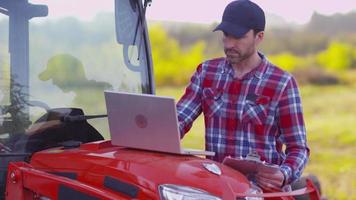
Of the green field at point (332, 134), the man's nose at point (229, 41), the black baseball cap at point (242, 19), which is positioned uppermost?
the black baseball cap at point (242, 19)

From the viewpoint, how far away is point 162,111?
3.38 m

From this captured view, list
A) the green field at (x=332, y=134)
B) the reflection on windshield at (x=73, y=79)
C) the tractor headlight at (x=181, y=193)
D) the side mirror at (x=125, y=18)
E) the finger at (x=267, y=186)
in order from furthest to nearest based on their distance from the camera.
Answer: the green field at (x=332, y=134), the side mirror at (x=125, y=18), the reflection on windshield at (x=73, y=79), the finger at (x=267, y=186), the tractor headlight at (x=181, y=193)

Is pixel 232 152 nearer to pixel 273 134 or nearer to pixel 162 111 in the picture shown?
pixel 273 134

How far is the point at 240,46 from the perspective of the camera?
3.84 metres

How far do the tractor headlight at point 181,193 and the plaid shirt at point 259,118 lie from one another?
2.21 feet

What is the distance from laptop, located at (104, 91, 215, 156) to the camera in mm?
3377

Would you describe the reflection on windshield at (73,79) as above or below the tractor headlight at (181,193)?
above

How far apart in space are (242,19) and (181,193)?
108 cm

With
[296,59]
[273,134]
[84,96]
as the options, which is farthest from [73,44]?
[296,59]

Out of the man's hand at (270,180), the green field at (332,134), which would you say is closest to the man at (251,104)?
the man's hand at (270,180)

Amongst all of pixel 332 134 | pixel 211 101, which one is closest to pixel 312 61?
pixel 332 134

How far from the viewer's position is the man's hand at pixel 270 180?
3531 millimetres

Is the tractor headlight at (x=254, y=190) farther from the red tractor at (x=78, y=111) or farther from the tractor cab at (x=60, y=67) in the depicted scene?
the tractor cab at (x=60, y=67)

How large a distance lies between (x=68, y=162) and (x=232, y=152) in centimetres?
84
